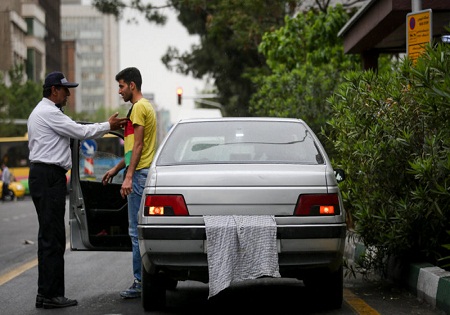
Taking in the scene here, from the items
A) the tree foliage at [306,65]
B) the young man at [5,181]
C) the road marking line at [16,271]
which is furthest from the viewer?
the young man at [5,181]

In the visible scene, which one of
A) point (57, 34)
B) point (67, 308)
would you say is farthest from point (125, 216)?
point (57, 34)

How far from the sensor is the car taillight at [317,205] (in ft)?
24.2

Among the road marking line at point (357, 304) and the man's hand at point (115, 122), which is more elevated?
the man's hand at point (115, 122)

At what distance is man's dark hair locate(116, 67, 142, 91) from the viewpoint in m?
9.10

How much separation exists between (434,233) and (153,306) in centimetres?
255

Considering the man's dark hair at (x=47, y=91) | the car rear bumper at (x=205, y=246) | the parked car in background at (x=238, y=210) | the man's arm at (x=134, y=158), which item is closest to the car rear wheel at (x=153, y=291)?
the parked car in background at (x=238, y=210)

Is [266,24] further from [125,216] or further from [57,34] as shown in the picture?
[57,34]

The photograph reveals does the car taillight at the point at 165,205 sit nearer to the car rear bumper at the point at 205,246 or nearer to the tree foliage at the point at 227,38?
the car rear bumper at the point at 205,246

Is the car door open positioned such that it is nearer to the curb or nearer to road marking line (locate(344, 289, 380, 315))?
road marking line (locate(344, 289, 380, 315))

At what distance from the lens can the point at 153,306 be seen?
802 cm

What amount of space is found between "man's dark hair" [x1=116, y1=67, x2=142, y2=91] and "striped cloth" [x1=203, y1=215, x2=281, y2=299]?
2.29m

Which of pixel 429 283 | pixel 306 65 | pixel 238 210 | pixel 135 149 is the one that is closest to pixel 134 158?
pixel 135 149

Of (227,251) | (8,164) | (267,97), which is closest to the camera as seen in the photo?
(227,251)

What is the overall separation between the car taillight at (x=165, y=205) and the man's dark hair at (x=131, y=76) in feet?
6.30
